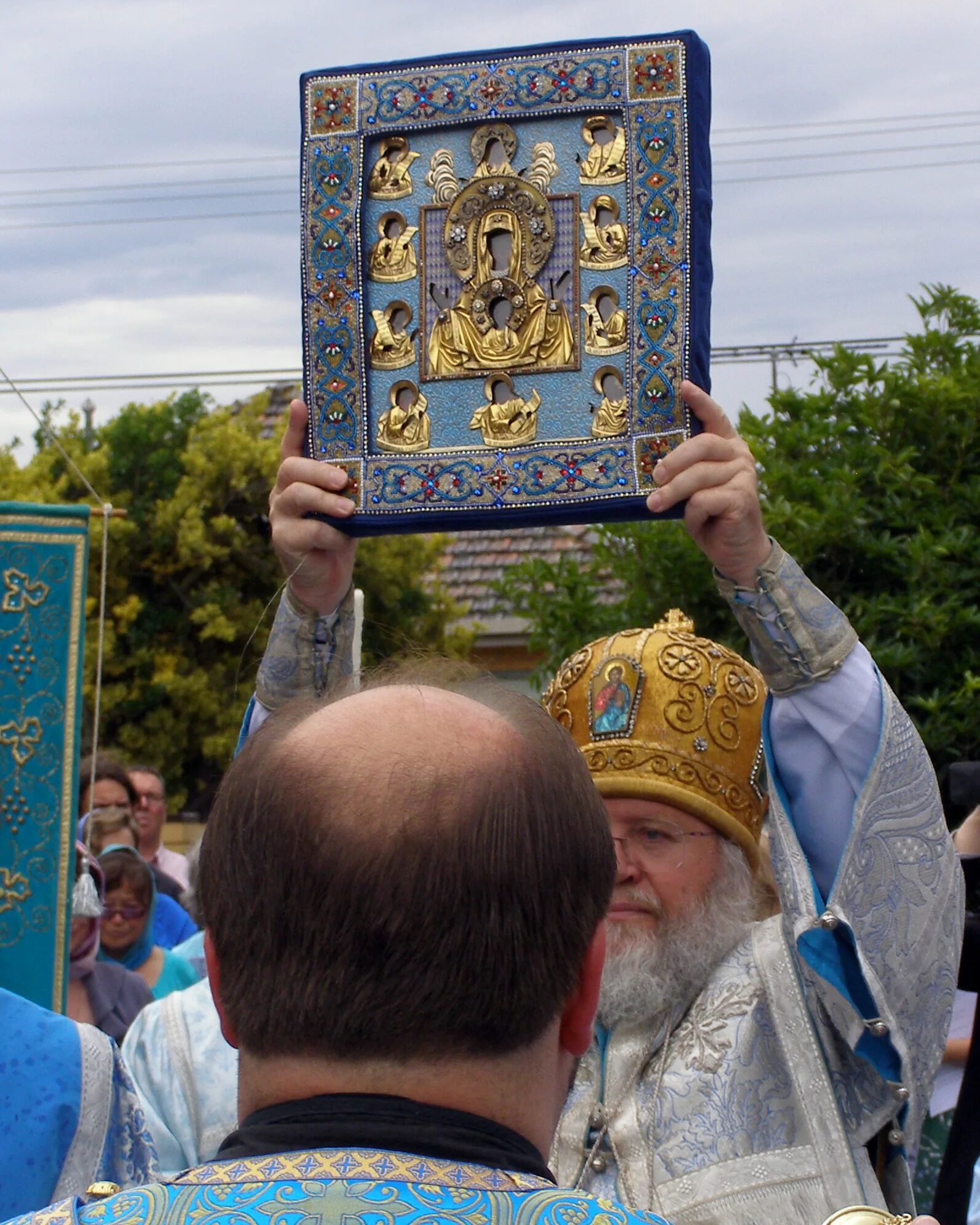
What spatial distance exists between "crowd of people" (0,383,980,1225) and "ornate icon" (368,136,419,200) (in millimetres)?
352

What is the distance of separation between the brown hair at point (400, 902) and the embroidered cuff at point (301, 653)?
1.42m

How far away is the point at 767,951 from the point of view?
2719 mm

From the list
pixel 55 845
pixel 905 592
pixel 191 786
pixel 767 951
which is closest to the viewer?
pixel 767 951

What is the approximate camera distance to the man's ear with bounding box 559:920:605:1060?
1.31 metres

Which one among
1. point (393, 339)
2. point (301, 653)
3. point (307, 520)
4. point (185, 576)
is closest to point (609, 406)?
point (393, 339)

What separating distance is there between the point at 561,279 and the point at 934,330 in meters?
4.20

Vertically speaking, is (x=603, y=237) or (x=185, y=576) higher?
(x=185, y=576)

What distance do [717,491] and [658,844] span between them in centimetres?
81

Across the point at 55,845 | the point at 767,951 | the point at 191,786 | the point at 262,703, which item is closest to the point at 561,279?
the point at 262,703

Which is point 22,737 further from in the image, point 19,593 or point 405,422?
point 405,422

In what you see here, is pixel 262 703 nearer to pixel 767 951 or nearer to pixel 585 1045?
pixel 767 951

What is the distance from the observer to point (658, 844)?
2.89 meters

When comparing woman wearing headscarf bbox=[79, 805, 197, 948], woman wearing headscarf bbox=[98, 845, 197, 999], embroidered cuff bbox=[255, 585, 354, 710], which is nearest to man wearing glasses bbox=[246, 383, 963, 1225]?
embroidered cuff bbox=[255, 585, 354, 710]

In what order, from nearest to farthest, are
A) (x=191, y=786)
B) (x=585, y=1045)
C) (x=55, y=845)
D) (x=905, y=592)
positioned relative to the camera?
(x=585, y=1045) < (x=55, y=845) < (x=905, y=592) < (x=191, y=786)
